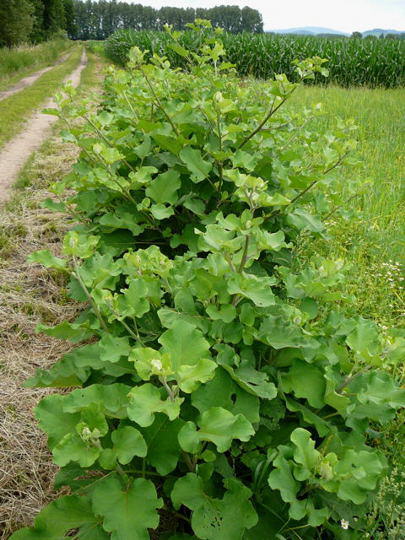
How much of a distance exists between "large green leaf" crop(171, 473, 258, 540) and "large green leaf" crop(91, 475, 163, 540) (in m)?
0.09

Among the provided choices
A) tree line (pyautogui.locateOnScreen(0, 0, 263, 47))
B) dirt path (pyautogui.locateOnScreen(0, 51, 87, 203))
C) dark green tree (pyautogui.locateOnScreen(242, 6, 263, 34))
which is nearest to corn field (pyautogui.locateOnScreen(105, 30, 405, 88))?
dirt path (pyautogui.locateOnScreen(0, 51, 87, 203))

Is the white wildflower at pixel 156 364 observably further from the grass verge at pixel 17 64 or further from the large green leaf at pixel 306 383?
the grass verge at pixel 17 64

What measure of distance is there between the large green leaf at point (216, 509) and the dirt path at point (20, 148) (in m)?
3.88

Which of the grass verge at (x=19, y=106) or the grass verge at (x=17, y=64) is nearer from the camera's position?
the grass verge at (x=19, y=106)

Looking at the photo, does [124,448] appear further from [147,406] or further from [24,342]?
[24,342]

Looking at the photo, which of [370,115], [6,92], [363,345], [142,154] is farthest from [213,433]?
[6,92]

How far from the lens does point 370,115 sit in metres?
6.50

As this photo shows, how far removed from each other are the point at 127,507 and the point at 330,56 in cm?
1419

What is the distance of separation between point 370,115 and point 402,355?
6.17 meters

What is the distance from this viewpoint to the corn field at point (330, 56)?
12.2 m

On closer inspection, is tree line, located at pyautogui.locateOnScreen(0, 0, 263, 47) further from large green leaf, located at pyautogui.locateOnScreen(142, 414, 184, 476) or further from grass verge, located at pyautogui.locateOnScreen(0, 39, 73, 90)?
large green leaf, located at pyautogui.locateOnScreen(142, 414, 184, 476)

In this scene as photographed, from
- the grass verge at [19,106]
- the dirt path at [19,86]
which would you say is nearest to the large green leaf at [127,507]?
the grass verge at [19,106]

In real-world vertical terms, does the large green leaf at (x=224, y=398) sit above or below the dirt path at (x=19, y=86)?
below

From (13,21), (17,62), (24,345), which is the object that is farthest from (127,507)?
(13,21)
